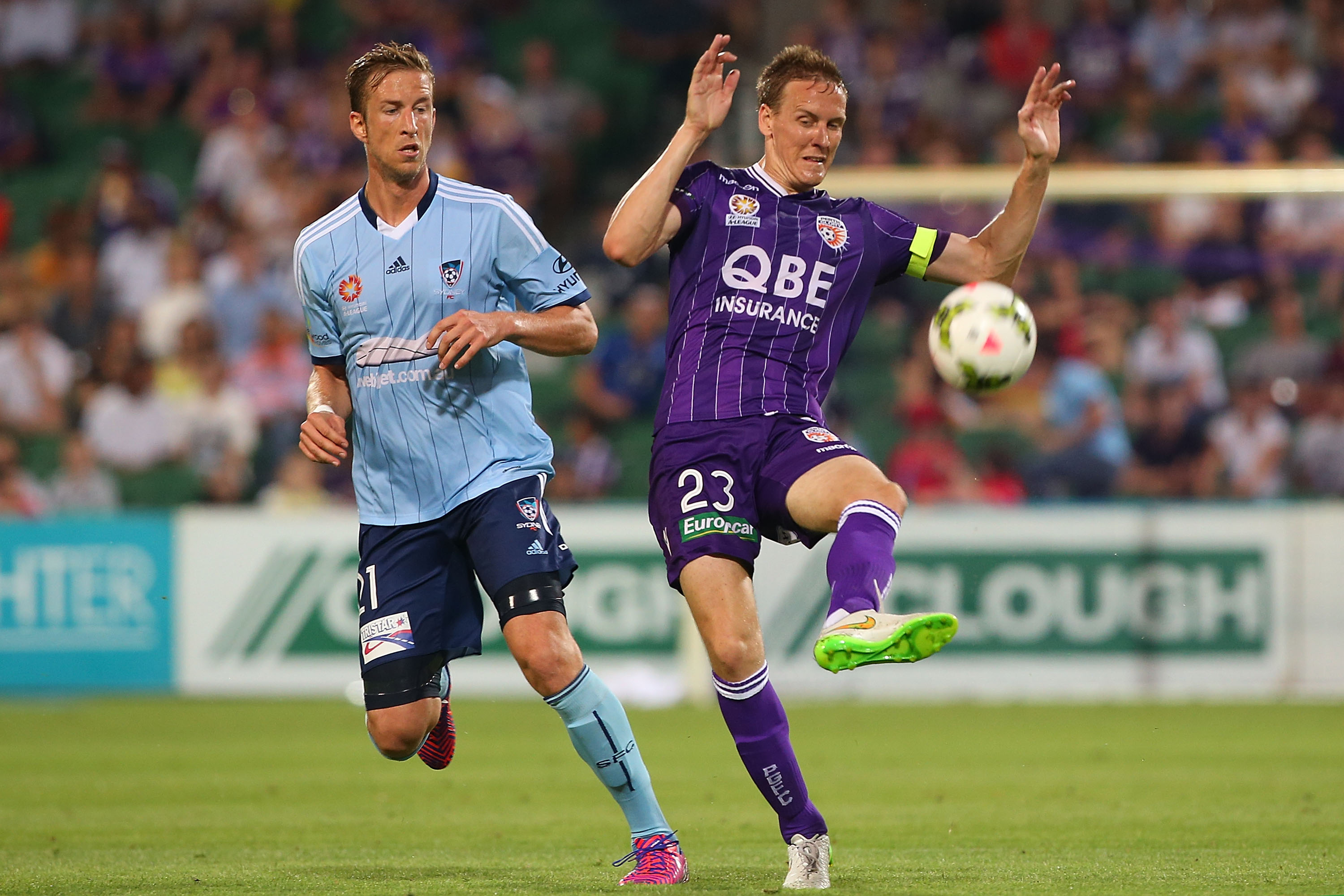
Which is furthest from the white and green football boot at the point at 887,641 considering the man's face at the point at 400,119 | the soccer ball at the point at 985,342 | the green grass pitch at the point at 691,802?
the man's face at the point at 400,119

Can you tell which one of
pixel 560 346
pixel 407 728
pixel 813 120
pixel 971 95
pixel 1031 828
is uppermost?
pixel 971 95

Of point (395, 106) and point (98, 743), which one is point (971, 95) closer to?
point (98, 743)

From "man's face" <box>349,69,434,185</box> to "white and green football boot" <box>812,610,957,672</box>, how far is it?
2.09 meters

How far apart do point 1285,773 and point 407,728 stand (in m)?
4.68

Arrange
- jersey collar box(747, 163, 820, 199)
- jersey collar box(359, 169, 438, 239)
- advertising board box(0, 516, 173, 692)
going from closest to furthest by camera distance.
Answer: jersey collar box(359, 169, 438, 239) → jersey collar box(747, 163, 820, 199) → advertising board box(0, 516, 173, 692)

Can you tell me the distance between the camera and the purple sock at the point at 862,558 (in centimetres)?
477

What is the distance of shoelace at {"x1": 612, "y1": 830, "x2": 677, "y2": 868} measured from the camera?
206 inches

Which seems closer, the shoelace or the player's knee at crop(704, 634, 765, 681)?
the player's knee at crop(704, 634, 765, 681)

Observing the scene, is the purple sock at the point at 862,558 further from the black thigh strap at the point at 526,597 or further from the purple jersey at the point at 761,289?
the black thigh strap at the point at 526,597

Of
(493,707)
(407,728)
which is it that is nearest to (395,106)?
(407,728)

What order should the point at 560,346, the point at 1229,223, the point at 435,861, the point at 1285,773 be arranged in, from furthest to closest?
the point at 1229,223, the point at 1285,773, the point at 435,861, the point at 560,346

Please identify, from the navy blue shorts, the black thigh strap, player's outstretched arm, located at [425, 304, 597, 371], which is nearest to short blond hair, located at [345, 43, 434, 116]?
player's outstretched arm, located at [425, 304, 597, 371]

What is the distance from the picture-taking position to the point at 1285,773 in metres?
8.17

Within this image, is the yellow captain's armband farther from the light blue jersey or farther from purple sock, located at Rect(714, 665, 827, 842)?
purple sock, located at Rect(714, 665, 827, 842)
